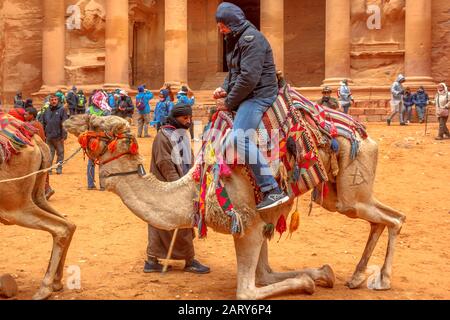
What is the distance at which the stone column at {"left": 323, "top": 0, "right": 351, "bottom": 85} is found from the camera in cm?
2372

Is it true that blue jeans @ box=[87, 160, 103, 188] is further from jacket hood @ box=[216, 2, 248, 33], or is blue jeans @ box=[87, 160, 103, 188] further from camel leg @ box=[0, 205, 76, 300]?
jacket hood @ box=[216, 2, 248, 33]

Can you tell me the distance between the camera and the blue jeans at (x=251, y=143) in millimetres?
5816

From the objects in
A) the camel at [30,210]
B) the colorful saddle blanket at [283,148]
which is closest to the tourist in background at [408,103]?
the colorful saddle blanket at [283,148]

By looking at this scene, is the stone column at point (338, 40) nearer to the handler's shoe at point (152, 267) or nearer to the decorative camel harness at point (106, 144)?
the handler's shoe at point (152, 267)

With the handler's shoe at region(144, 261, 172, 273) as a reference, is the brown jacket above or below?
above

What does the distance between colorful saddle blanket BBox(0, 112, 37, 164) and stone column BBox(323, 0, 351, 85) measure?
1820cm

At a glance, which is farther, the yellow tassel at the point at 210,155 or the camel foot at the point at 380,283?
the camel foot at the point at 380,283

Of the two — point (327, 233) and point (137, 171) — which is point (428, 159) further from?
point (137, 171)

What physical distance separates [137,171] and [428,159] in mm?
11577

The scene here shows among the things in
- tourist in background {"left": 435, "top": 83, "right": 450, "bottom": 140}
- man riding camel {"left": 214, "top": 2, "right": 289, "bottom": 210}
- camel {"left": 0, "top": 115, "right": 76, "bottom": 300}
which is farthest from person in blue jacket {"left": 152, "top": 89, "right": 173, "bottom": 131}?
man riding camel {"left": 214, "top": 2, "right": 289, "bottom": 210}

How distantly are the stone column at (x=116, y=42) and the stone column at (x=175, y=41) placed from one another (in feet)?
6.33

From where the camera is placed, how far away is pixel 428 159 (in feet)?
52.0

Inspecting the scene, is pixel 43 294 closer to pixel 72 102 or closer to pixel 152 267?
pixel 152 267

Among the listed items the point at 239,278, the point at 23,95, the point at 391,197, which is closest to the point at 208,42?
the point at 23,95
